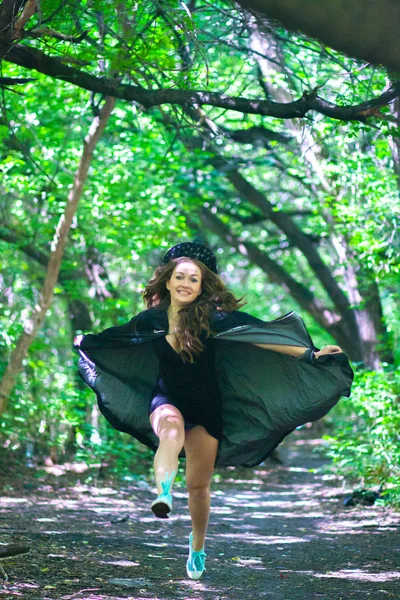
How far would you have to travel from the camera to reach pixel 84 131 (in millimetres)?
13117

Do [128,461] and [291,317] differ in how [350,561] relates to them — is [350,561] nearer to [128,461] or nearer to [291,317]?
[291,317]

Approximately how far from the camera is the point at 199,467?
19.4 ft

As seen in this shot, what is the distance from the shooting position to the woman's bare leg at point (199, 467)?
5918 millimetres

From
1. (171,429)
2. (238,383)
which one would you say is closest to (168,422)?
(171,429)

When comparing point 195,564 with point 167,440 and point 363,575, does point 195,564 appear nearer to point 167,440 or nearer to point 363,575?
point 167,440

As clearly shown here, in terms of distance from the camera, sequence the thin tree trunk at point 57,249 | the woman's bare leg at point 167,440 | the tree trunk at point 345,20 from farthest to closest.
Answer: the thin tree trunk at point 57,249, the woman's bare leg at point 167,440, the tree trunk at point 345,20

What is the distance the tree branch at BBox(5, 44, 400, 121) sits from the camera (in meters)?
6.29

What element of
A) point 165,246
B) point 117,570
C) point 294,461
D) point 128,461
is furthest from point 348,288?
point 117,570

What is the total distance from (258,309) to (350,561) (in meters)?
19.1

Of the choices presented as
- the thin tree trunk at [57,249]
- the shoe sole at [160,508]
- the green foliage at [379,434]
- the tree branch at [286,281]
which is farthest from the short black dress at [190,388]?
the tree branch at [286,281]

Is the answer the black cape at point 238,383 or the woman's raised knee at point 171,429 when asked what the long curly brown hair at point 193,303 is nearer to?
the black cape at point 238,383

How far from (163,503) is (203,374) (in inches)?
55.2

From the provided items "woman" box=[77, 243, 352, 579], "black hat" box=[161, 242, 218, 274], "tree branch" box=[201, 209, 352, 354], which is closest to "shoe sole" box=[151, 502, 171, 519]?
"woman" box=[77, 243, 352, 579]

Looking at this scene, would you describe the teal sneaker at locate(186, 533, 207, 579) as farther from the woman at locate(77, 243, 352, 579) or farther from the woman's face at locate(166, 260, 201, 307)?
the woman's face at locate(166, 260, 201, 307)
